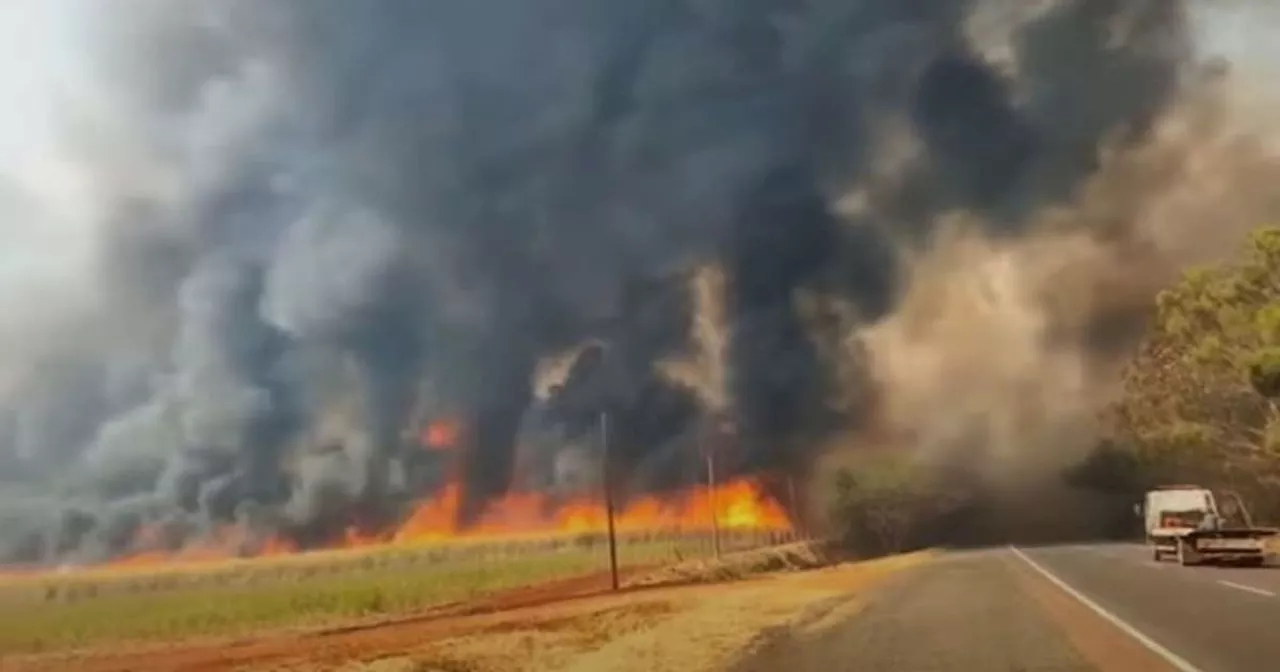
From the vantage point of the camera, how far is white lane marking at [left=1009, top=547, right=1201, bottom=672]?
716cm

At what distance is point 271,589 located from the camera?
7.04m

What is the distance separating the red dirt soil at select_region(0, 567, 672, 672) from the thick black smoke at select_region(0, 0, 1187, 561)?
2.13 ft

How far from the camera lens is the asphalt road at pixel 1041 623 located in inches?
284

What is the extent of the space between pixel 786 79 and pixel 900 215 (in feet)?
3.83

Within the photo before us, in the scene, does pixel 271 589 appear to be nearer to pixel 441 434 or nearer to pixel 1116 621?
pixel 441 434

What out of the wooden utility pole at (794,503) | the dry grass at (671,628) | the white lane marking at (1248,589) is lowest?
the white lane marking at (1248,589)

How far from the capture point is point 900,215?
341 inches

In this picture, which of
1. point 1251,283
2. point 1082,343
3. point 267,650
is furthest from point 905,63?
point 267,650

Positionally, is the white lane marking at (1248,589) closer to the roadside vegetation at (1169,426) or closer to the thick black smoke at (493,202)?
the roadside vegetation at (1169,426)

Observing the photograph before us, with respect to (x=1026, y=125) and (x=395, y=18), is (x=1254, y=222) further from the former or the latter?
(x=395, y=18)

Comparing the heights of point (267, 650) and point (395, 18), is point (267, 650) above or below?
below

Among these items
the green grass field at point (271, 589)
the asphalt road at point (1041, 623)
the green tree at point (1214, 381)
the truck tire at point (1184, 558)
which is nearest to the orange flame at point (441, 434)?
the green grass field at point (271, 589)

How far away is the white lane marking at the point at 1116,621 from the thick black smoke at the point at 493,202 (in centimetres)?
232

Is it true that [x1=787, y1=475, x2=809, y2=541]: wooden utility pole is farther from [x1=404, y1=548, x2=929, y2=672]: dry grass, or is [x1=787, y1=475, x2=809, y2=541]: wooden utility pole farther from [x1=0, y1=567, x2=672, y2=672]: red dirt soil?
[x1=0, y1=567, x2=672, y2=672]: red dirt soil
